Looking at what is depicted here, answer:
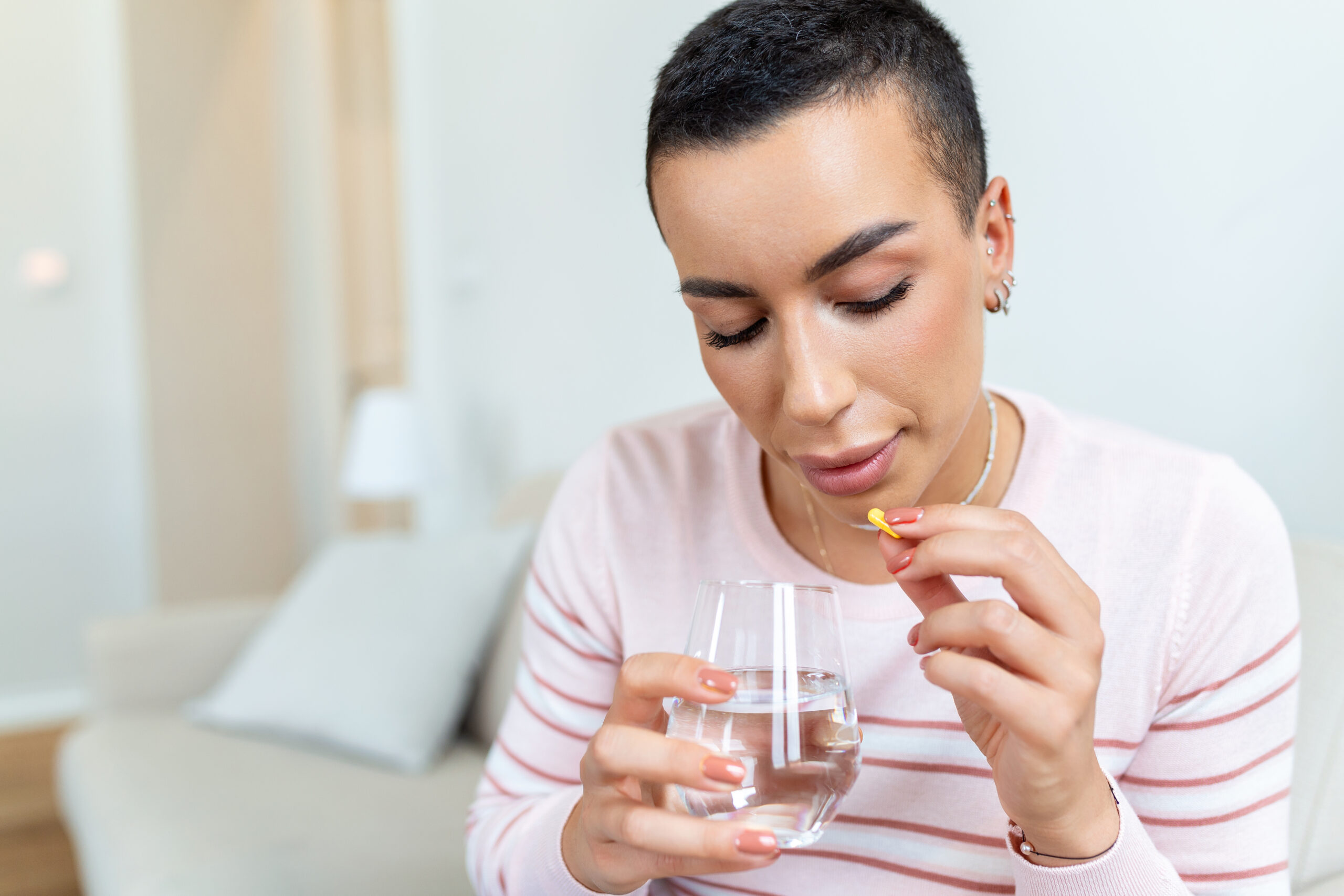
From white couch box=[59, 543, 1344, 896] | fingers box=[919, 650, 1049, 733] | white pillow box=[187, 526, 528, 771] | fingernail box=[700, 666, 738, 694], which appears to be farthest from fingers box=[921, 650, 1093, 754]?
white pillow box=[187, 526, 528, 771]

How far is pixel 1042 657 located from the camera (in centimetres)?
63

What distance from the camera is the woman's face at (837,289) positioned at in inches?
29.8

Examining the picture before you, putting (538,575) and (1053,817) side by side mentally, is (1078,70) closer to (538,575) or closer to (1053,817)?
(538,575)

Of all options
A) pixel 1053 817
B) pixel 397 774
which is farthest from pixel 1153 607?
pixel 397 774

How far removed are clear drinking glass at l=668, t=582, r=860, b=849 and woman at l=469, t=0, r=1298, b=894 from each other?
0.06ft

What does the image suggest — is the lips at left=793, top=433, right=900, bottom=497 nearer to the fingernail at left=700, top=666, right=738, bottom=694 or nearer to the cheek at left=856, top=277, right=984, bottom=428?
the cheek at left=856, top=277, right=984, bottom=428

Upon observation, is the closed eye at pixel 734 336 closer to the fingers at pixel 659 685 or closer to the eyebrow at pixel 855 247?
the eyebrow at pixel 855 247

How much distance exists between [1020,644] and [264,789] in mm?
1716

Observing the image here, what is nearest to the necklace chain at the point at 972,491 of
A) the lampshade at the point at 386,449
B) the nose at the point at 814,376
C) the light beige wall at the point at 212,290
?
the nose at the point at 814,376

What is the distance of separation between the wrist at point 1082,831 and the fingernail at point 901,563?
184 millimetres

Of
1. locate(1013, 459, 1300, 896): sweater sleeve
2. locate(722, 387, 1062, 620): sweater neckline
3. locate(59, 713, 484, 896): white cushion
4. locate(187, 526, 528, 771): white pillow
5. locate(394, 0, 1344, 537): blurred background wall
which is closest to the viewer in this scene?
locate(1013, 459, 1300, 896): sweater sleeve

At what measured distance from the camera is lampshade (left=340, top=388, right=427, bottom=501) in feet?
10.3

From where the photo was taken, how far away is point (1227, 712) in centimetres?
91

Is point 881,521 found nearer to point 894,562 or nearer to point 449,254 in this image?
point 894,562
